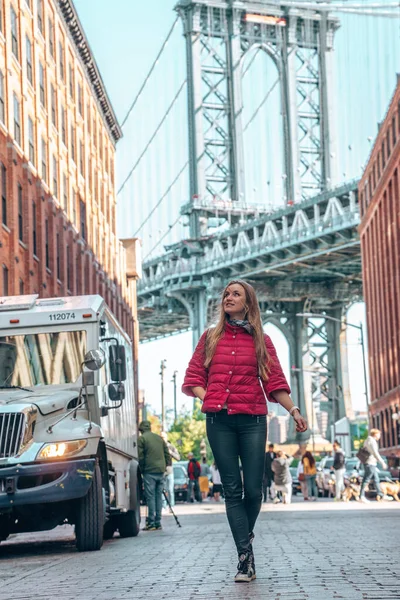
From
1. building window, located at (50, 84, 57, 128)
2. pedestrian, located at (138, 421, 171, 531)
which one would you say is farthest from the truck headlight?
building window, located at (50, 84, 57, 128)

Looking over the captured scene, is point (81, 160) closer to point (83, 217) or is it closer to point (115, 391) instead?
point (83, 217)

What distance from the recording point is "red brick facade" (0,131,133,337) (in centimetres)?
3575

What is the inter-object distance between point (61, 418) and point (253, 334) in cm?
505

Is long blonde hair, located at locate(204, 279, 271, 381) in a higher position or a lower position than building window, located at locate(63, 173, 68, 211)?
lower

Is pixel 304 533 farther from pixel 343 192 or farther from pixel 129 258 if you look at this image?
pixel 343 192

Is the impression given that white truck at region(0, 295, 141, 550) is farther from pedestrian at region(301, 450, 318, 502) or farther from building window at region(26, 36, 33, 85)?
→ building window at region(26, 36, 33, 85)

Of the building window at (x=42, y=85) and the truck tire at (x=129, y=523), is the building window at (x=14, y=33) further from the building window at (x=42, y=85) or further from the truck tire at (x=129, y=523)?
the truck tire at (x=129, y=523)

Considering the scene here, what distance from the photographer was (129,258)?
7556cm

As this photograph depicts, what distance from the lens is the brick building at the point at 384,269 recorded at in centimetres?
6619

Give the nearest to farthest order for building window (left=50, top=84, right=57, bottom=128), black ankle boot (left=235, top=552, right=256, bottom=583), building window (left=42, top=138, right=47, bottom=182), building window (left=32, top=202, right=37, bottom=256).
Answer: black ankle boot (left=235, top=552, right=256, bottom=583) < building window (left=32, top=202, right=37, bottom=256) < building window (left=42, top=138, right=47, bottom=182) < building window (left=50, top=84, right=57, bottom=128)

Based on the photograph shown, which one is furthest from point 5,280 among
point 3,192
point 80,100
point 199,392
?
point 199,392

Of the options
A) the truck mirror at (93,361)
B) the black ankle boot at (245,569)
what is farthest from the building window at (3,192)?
the black ankle boot at (245,569)

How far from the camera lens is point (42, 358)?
45.2ft

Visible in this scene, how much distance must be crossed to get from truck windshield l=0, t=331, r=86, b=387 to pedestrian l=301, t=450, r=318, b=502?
2206cm
